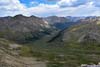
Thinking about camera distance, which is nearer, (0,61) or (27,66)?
(0,61)

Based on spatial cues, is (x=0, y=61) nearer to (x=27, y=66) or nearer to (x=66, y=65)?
(x=27, y=66)

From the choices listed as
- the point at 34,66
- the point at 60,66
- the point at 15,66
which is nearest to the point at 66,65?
the point at 60,66

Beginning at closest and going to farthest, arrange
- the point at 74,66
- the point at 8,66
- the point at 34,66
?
the point at 8,66
the point at 74,66
the point at 34,66

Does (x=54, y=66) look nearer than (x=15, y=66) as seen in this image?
No

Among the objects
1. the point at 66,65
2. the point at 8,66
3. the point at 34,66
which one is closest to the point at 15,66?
the point at 8,66

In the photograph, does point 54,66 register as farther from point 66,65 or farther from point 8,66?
point 8,66

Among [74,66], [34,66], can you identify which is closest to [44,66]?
[34,66]

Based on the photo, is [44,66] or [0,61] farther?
[44,66]

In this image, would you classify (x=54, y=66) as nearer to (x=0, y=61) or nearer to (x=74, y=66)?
(x=74, y=66)

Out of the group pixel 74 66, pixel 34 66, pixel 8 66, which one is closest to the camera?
pixel 8 66
